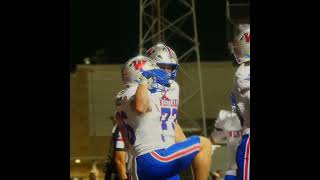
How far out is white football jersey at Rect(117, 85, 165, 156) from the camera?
5.59 m

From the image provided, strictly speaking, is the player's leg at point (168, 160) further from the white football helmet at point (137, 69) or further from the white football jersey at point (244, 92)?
the white football helmet at point (137, 69)

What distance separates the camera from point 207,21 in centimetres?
1561

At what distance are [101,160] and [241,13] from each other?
407cm

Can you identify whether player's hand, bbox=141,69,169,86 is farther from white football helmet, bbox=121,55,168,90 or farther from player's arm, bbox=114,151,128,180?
player's arm, bbox=114,151,128,180

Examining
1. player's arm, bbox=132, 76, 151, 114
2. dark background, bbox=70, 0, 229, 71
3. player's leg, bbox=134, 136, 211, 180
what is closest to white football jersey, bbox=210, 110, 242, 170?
player's leg, bbox=134, 136, 211, 180

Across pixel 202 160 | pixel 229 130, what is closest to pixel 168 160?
pixel 202 160

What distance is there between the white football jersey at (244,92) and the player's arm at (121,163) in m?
1.76

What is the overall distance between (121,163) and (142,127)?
1564 mm

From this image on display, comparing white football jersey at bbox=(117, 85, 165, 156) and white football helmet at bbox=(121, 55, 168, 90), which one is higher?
white football helmet at bbox=(121, 55, 168, 90)

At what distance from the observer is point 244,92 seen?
5641 mm

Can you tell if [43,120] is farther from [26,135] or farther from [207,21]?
[207,21]

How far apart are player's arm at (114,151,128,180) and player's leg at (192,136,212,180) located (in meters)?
1.71

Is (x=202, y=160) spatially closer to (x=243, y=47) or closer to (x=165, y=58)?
(x=243, y=47)
